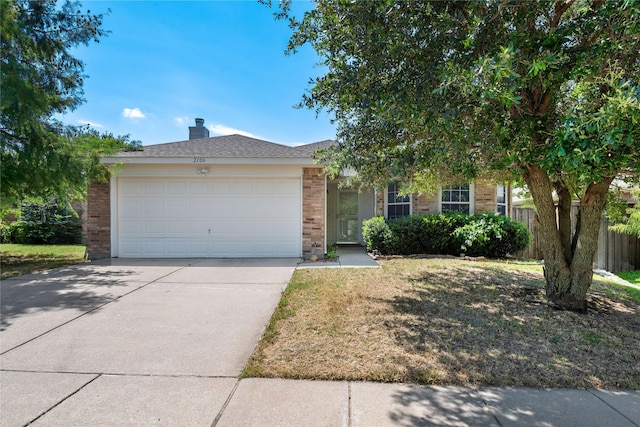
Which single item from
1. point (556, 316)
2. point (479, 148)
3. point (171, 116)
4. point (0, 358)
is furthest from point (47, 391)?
point (171, 116)

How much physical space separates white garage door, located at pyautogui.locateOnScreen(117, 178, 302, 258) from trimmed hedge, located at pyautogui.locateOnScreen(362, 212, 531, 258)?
2.66 metres

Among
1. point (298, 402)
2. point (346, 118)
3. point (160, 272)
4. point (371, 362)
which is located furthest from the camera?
point (160, 272)

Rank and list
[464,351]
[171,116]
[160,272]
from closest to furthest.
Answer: [464,351], [160,272], [171,116]

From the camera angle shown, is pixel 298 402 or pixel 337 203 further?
pixel 337 203

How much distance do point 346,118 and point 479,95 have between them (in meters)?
2.62

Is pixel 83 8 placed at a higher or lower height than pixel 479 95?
higher

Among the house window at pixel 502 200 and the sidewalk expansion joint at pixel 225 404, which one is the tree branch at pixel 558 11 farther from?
the house window at pixel 502 200

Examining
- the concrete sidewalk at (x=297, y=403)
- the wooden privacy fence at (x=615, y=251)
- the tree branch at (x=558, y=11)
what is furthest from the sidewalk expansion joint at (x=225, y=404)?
the wooden privacy fence at (x=615, y=251)

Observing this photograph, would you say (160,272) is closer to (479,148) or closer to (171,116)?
(479,148)

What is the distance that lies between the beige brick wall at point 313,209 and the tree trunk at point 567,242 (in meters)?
5.36

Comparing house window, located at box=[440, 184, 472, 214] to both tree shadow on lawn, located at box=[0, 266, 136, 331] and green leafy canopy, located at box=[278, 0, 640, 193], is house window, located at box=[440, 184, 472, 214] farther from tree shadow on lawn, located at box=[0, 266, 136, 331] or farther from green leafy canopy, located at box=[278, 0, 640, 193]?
tree shadow on lawn, located at box=[0, 266, 136, 331]

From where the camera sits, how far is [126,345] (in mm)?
3609

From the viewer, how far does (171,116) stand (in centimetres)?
1412

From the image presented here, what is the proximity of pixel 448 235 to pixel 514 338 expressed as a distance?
6.20 m
